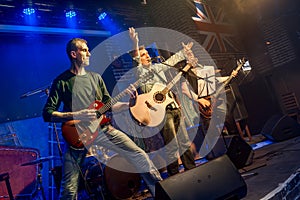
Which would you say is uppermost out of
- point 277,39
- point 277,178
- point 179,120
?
point 277,39

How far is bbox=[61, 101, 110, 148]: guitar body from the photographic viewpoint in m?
2.36

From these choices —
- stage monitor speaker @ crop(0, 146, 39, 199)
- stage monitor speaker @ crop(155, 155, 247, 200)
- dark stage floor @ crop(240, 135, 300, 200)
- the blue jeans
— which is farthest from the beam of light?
stage monitor speaker @ crop(155, 155, 247, 200)

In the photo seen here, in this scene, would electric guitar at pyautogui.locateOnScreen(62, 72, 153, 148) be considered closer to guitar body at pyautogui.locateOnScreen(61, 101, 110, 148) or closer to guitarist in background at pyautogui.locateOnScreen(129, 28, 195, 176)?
guitar body at pyautogui.locateOnScreen(61, 101, 110, 148)

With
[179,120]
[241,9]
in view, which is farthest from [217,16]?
[179,120]

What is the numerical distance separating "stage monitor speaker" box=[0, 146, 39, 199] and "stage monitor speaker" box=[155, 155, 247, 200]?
311 cm

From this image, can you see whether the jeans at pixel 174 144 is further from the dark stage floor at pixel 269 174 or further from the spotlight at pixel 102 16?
the spotlight at pixel 102 16

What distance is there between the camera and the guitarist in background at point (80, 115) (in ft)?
7.56

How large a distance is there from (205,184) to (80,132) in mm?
1228

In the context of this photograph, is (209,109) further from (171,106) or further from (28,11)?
(28,11)

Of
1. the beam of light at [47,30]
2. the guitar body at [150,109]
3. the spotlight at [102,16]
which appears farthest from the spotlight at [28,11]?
the guitar body at [150,109]

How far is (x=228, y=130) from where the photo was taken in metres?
5.11

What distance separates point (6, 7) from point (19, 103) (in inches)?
73.4

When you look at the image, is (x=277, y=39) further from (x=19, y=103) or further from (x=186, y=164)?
(x=19, y=103)

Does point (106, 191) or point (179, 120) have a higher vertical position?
point (179, 120)
